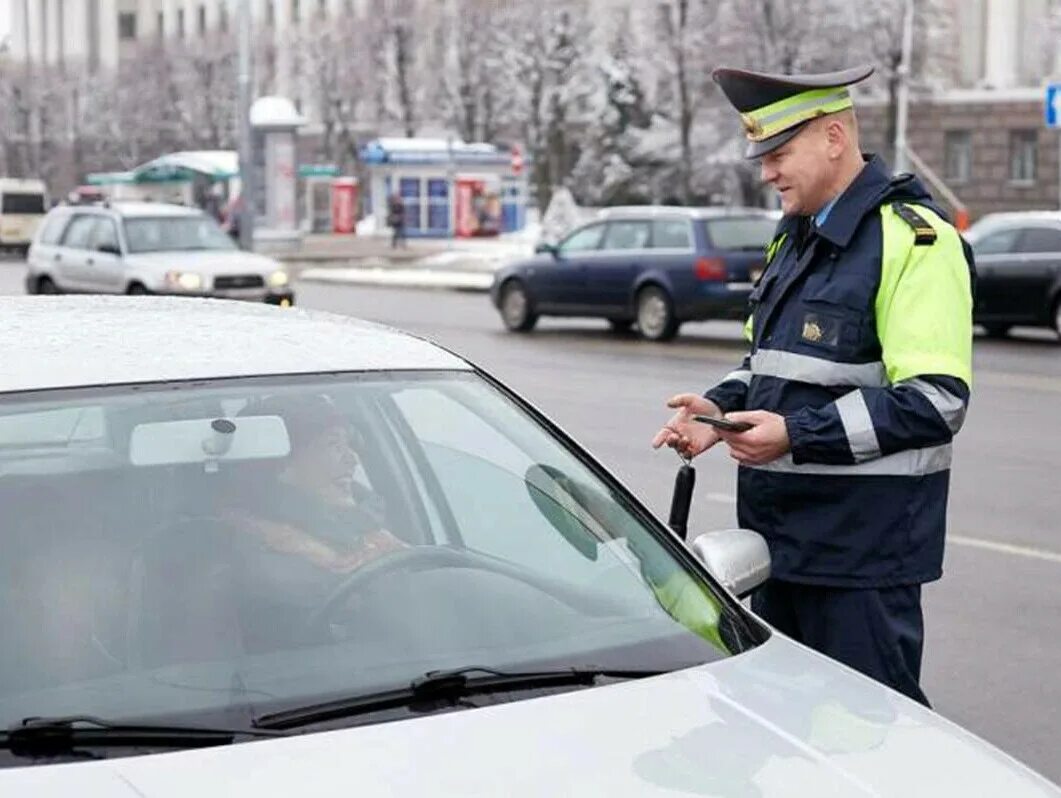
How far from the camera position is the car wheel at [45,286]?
24.2m

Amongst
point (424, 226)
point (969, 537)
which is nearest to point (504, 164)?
point (424, 226)

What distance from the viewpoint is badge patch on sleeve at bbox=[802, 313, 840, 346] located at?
13.1 feet

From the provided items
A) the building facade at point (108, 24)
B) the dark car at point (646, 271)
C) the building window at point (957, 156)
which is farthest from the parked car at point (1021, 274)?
the building facade at point (108, 24)

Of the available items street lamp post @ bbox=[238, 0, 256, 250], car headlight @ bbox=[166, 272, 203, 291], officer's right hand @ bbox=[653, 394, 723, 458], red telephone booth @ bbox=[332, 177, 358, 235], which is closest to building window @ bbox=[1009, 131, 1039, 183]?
red telephone booth @ bbox=[332, 177, 358, 235]

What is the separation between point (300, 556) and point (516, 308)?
19713 millimetres

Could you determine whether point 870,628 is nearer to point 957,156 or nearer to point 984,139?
point 984,139

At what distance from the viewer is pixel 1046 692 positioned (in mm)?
6480

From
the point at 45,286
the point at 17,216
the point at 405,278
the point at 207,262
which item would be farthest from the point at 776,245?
the point at 17,216

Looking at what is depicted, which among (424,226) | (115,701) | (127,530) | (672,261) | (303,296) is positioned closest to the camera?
(115,701)

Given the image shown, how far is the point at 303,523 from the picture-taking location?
3369 mm

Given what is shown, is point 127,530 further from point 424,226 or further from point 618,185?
point 618,185

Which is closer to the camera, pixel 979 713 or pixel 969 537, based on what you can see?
pixel 979 713

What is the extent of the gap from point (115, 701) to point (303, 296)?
28.5 meters

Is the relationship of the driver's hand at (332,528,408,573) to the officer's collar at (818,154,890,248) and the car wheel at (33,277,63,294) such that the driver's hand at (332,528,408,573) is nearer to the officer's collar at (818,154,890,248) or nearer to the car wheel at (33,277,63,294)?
the officer's collar at (818,154,890,248)
